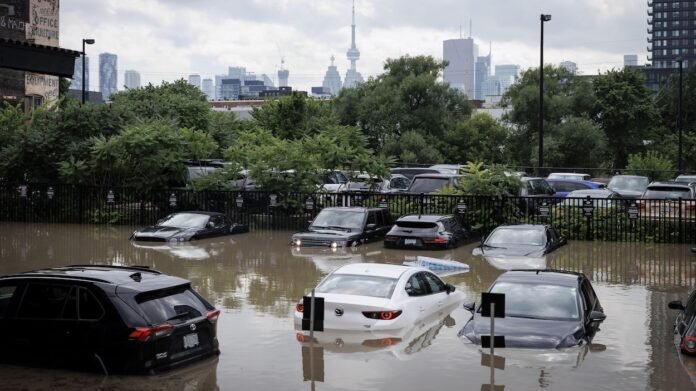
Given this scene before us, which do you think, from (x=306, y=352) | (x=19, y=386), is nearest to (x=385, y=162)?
(x=306, y=352)

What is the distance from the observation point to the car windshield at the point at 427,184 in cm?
3516

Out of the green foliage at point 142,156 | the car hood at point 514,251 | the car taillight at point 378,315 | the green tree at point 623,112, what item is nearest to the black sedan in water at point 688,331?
the car taillight at point 378,315

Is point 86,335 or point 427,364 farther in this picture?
point 427,364

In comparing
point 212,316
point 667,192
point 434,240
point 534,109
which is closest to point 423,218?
point 434,240

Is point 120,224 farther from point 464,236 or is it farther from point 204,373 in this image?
point 204,373

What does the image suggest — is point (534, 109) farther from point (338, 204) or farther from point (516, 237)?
point (516, 237)

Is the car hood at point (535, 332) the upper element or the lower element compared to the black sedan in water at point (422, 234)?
lower

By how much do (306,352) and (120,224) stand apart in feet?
73.2

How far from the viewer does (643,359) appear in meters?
13.1

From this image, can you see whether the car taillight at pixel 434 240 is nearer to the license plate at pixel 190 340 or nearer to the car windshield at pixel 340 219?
the car windshield at pixel 340 219

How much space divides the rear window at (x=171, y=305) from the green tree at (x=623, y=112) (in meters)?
60.6

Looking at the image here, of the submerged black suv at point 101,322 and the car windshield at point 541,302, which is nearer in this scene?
the submerged black suv at point 101,322

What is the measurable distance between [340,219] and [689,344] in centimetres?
1626

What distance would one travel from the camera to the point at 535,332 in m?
13.0
